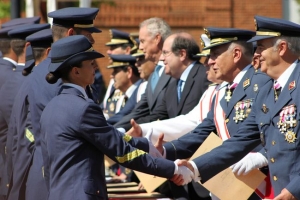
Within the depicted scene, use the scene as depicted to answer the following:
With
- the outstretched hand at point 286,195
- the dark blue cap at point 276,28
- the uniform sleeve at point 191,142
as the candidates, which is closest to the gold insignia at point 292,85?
the dark blue cap at point 276,28

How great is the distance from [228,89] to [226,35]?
544mm

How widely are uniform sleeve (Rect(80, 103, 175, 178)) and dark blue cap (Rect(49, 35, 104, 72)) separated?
1.21ft

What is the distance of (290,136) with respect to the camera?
618cm

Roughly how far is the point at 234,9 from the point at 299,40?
1818cm

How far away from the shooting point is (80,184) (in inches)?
236

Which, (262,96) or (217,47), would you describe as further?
(217,47)

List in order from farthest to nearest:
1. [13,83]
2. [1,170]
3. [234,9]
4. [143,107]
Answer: [234,9], [143,107], [1,170], [13,83]

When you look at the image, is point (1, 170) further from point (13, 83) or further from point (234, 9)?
point (234, 9)

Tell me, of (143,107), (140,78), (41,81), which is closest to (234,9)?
(140,78)

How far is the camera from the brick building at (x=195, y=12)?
24094 mm

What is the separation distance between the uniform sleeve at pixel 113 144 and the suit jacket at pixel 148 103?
374cm

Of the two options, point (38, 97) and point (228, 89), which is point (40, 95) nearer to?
point (38, 97)

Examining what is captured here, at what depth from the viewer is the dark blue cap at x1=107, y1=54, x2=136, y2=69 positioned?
12.5m

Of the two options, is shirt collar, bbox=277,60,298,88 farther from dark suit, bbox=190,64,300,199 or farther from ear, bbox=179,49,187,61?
ear, bbox=179,49,187,61
